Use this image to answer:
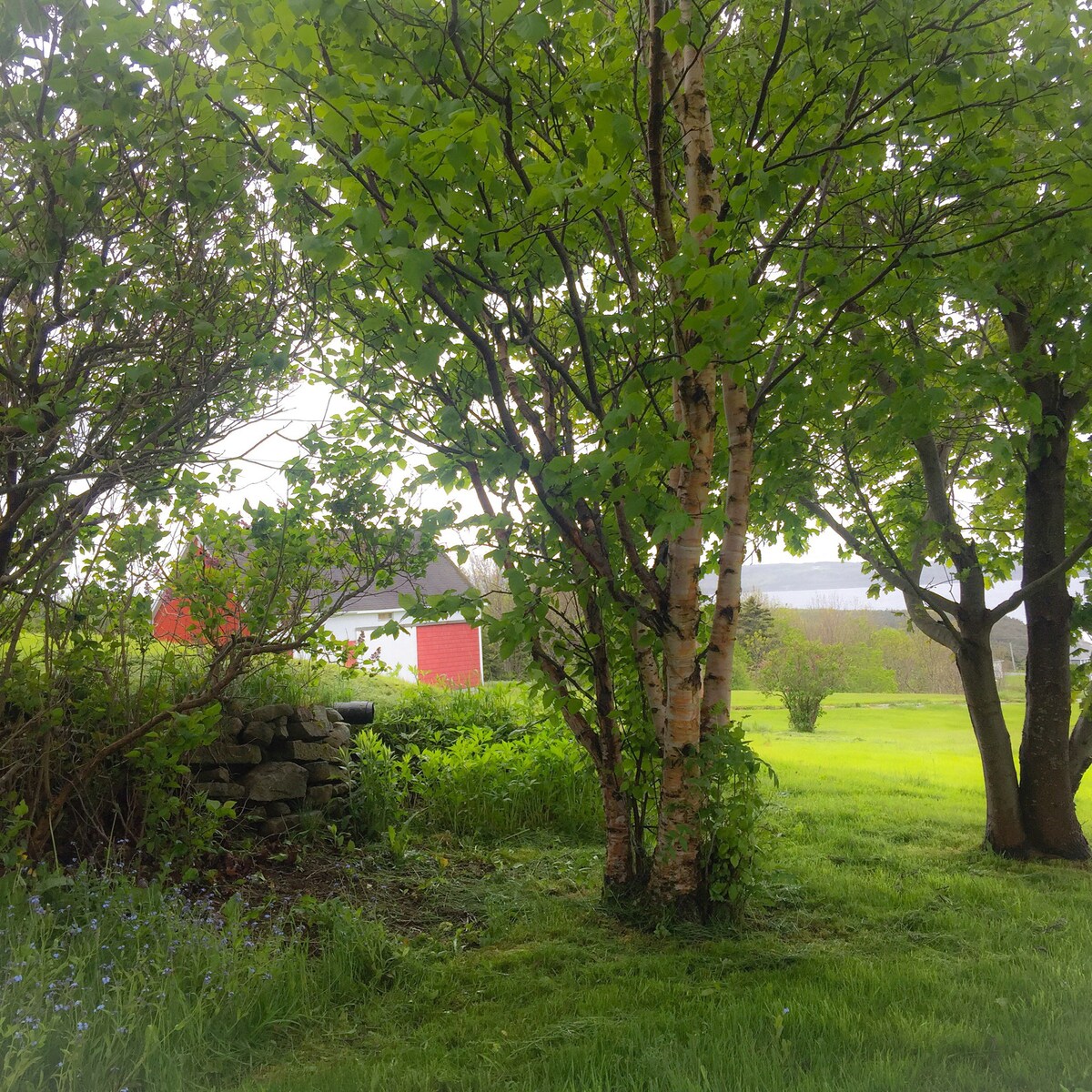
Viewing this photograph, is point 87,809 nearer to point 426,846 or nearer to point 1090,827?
point 426,846

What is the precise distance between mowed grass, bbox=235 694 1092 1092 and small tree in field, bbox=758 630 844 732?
30.5 ft

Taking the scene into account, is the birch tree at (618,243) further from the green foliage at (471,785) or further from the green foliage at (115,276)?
the green foliage at (471,785)

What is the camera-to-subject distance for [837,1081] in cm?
253

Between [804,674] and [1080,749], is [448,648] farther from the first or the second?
[1080,749]

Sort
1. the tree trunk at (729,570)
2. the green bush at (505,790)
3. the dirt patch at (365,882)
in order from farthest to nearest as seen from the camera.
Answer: the green bush at (505,790), the dirt patch at (365,882), the tree trunk at (729,570)

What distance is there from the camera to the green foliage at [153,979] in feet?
8.10

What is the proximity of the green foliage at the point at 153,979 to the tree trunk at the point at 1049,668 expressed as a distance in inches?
185

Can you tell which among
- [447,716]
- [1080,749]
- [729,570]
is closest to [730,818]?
[729,570]

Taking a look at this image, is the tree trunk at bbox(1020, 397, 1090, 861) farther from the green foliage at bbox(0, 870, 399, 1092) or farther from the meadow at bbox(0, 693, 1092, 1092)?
the green foliage at bbox(0, 870, 399, 1092)

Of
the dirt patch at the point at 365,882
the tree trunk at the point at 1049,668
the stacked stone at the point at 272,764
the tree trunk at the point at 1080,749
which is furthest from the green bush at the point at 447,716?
the tree trunk at the point at 1080,749

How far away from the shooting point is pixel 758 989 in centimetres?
329

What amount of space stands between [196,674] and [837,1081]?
4360 mm

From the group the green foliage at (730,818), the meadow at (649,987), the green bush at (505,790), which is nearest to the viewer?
the meadow at (649,987)

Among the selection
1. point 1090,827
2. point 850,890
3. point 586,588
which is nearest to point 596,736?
point 586,588
